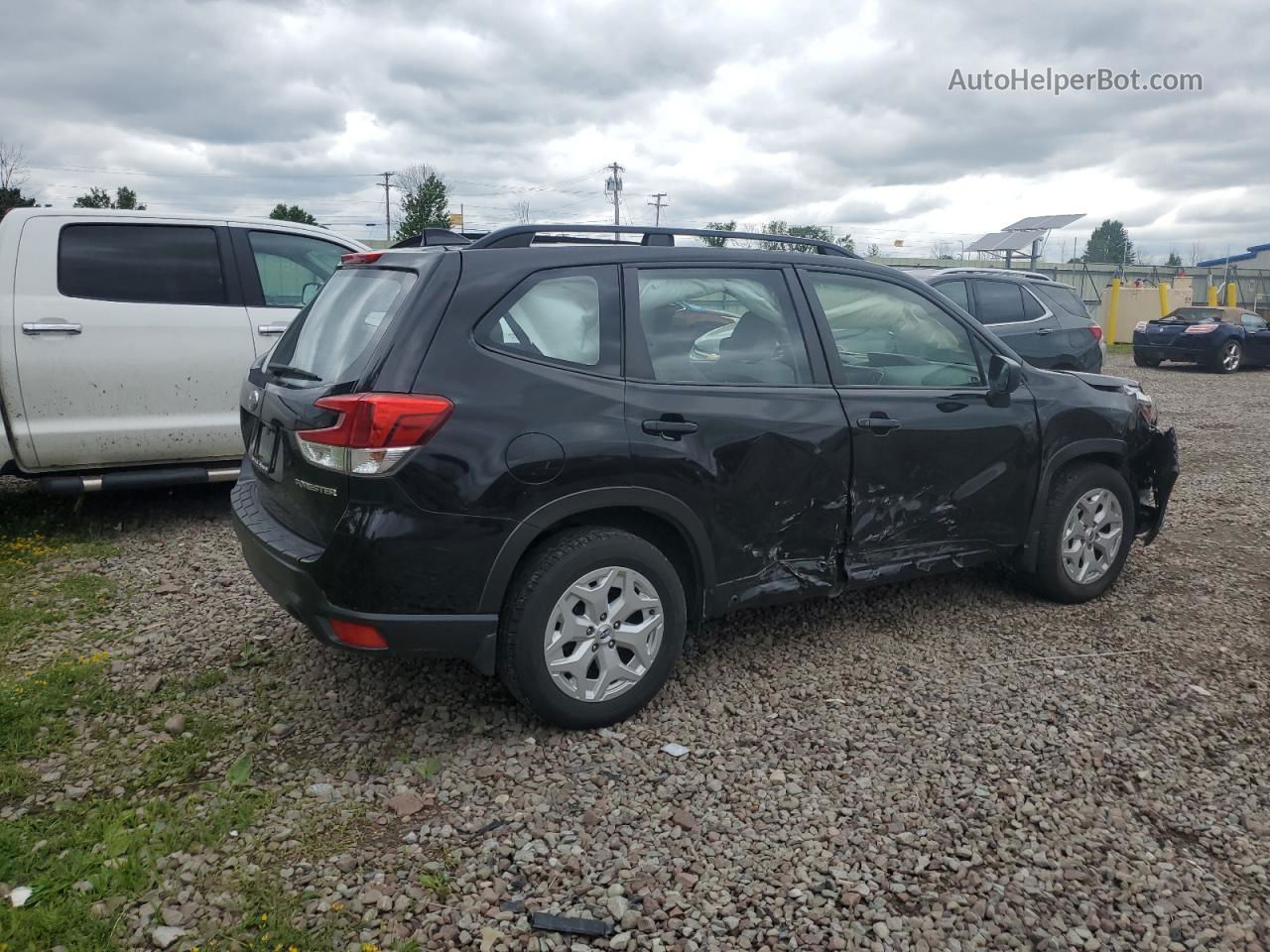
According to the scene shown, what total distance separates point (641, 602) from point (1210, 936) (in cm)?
189

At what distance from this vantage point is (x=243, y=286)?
612 cm

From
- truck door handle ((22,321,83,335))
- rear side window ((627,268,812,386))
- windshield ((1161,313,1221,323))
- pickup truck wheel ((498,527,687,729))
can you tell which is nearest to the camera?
pickup truck wheel ((498,527,687,729))

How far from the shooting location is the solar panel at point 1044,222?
3008 cm

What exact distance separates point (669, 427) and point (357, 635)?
1270 millimetres

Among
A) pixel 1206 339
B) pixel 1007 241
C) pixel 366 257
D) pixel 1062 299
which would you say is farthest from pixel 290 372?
pixel 1007 241

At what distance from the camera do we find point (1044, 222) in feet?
103

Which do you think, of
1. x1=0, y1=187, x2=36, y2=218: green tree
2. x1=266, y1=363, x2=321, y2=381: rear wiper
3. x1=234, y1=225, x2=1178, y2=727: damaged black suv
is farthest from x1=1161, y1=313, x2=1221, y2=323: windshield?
x1=0, y1=187, x2=36, y2=218: green tree

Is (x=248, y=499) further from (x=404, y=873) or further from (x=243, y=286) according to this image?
(x=243, y=286)

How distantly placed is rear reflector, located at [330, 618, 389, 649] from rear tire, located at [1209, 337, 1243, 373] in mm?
19680

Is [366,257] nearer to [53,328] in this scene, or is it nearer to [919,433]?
[919,433]

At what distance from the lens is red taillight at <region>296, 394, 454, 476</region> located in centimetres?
305

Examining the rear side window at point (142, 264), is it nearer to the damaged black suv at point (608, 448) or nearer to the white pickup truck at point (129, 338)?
the white pickup truck at point (129, 338)

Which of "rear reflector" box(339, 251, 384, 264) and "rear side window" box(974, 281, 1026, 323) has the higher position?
"rear reflector" box(339, 251, 384, 264)

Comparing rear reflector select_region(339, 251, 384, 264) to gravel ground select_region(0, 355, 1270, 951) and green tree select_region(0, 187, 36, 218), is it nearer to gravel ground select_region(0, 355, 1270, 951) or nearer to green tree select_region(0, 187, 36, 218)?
gravel ground select_region(0, 355, 1270, 951)
